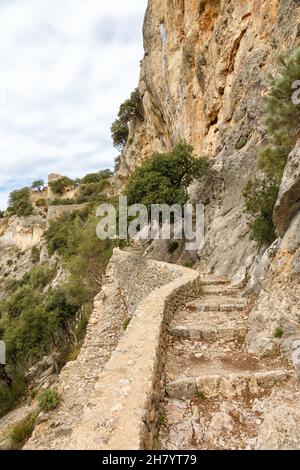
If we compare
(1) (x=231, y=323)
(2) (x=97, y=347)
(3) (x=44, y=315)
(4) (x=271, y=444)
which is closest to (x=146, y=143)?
(3) (x=44, y=315)

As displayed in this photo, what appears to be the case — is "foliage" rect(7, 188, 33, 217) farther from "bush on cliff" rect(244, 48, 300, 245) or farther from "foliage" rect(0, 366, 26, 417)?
"bush on cliff" rect(244, 48, 300, 245)

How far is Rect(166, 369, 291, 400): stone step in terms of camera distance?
4.37 meters

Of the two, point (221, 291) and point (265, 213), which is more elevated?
point (265, 213)

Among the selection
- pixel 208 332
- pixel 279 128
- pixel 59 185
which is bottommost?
pixel 208 332

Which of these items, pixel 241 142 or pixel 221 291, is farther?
pixel 241 142

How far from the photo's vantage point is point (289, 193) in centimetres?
657

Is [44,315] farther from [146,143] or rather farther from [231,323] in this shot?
[146,143]

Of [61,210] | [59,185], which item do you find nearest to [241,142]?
[61,210]

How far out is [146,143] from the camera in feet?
115

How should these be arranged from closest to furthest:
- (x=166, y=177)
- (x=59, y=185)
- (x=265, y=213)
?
(x=265, y=213), (x=166, y=177), (x=59, y=185)

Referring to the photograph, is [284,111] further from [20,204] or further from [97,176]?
[97,176]

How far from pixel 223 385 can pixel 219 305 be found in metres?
3.54

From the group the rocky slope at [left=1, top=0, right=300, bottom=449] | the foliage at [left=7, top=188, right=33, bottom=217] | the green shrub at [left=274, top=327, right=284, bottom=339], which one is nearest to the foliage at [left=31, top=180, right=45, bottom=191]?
the foliage at [left=7, top=188, right=33, bottom=217]

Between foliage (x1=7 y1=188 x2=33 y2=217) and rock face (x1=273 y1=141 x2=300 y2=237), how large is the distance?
177 ft
